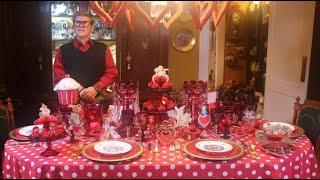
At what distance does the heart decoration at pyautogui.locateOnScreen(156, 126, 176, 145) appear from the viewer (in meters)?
1.90

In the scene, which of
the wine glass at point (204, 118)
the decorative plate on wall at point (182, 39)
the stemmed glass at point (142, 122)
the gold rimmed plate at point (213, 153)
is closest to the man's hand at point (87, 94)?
the stemmed glass at point (142, 122)

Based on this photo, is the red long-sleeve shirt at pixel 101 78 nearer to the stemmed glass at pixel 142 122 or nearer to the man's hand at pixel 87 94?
the man's hand at pixel 87 94

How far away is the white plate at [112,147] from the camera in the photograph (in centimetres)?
178

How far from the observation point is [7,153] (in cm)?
185

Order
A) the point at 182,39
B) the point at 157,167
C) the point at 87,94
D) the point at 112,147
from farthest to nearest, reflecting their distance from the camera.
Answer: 1. the point at 182,39
2. the point at 87,94
3. the point at 112,147
4. the point at 157,167

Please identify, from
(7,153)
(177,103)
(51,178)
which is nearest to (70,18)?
(177,103)

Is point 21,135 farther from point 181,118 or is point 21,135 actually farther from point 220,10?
point 220,10

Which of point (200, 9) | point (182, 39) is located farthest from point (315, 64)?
point (200, 9)

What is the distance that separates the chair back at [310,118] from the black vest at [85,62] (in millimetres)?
1673

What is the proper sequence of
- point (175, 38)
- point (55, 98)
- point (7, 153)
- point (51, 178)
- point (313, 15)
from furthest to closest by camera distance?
1. point (175, 38)
2. point (55, 98)
3. point (313, 15)
4. point (7, 153)
5. point (51, 178)

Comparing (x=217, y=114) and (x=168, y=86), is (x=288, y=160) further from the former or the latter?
(x=168, y=86)

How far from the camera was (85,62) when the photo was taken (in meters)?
3.14

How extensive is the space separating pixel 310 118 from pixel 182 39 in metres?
2.08

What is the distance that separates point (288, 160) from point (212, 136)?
0.46 meters
